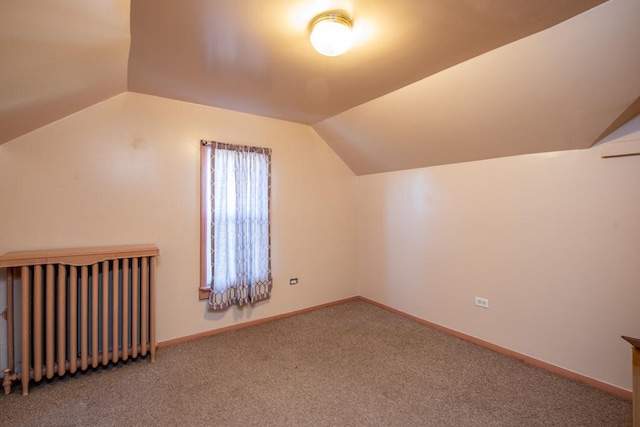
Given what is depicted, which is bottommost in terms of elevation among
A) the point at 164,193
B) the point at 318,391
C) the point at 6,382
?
the point at 318,391

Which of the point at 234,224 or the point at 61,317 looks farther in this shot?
the point at 234,224

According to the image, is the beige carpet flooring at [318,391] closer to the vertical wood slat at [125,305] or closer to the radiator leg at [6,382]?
the radiator leg at [6,382]

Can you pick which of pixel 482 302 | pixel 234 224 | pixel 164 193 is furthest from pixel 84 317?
pixel 482 302

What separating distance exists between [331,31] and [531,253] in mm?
2449

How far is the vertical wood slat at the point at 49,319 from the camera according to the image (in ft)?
6.88

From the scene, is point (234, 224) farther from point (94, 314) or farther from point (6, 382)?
point (6, 382)

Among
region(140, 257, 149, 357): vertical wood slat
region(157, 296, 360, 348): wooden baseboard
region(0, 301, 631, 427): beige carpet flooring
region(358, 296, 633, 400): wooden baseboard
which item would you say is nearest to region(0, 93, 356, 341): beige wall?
region(157, 296, 360, 348): wooden baseboard

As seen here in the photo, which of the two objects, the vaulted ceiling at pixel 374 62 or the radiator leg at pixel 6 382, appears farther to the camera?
the radiator leg at pixel 6 382

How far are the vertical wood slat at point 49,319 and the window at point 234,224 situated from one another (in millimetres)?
1169

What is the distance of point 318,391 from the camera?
2154 millimetres

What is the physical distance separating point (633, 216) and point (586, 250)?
14.5 inches

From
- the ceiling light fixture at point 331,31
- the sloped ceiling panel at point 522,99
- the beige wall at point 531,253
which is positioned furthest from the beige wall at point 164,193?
the ceiling light fixture at point 331,31

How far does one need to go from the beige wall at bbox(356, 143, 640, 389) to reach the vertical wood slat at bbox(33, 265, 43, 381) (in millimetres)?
3460

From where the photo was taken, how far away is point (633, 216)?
2018mm
